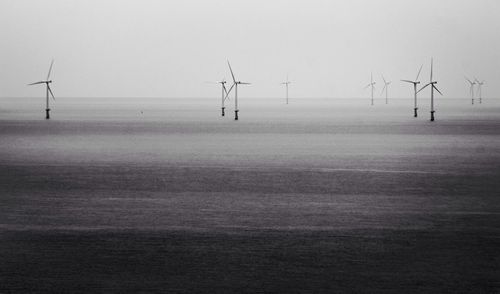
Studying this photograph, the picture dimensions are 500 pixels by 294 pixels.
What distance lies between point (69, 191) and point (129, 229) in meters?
9.70

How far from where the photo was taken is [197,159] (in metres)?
44.8

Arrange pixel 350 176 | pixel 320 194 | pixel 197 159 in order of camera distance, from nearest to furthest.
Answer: pixel 320 194, pixel 350 176, pixel 197 159

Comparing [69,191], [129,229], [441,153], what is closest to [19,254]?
[129,229]

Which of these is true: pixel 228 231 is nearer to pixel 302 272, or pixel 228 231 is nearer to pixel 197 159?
pixel 302 272

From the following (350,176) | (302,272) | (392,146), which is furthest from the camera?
(392,146)

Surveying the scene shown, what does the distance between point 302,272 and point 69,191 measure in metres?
15.7

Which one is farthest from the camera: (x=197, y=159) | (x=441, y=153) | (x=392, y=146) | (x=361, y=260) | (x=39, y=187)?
(x=392, y=146)

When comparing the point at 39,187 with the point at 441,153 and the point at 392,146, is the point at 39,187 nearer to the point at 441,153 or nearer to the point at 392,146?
the point at 441,153

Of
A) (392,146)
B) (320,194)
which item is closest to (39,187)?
(320,194)

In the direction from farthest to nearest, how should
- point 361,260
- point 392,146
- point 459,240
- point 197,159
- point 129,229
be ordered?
point 392,146 → point 197,159 → point 129,229 → point 459,240 → point 361,260

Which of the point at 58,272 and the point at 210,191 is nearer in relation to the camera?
the point at 58,272

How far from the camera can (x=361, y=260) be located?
53.8 ft

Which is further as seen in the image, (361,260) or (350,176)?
(350,176)

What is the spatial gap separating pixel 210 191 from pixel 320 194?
3730mm
